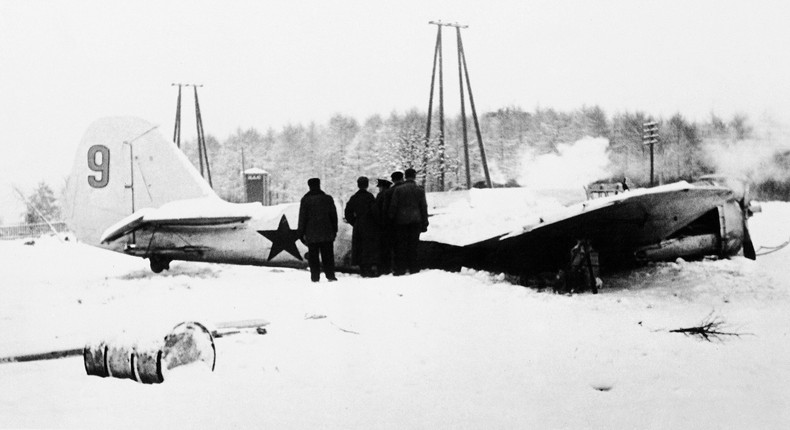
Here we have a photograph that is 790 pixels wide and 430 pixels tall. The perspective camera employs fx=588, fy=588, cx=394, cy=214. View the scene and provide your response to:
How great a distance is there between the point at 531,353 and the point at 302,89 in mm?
3018

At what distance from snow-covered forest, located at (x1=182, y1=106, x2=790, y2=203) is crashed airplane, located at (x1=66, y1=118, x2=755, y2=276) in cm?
39

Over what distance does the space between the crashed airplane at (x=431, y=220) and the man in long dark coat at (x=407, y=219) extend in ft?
0.76

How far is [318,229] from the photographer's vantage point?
20.6ft

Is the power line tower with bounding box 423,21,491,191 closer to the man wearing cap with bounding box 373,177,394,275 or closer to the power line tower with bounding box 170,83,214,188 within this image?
the man wearing cap with bounding box 373,177,394,275

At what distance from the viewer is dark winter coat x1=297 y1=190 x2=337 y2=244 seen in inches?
247

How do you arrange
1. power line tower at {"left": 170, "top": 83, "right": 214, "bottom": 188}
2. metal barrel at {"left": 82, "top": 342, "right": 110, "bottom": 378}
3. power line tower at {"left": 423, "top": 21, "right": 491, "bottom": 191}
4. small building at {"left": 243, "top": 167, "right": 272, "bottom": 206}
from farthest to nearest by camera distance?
small building at {"left": 243, "top": 167, "right": 272, "bottom": 206}
power line tower at {"left": 170, "top": 83, "right": 214, "bottom": 188}
power line tower at {"left": 423, "top": 21, "right": 491, "bottom": 191}
metal barrel at {"left": 82, "top": 342, "right": 110, "bottom": 378}

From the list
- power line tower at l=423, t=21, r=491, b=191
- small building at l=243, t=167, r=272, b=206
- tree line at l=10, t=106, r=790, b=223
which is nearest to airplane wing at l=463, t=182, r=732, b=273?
tree line at l=10, t=106, r=790, b=223

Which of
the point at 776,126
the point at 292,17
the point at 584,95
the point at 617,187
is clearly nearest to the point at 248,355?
the point at 292,17

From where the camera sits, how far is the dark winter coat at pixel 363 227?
646 cm

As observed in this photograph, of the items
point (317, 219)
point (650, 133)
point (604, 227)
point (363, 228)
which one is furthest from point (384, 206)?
point (650, 133)

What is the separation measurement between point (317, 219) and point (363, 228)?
535mm

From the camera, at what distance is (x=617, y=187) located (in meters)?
6.60

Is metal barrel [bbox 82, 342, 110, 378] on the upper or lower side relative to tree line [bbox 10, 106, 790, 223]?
lower

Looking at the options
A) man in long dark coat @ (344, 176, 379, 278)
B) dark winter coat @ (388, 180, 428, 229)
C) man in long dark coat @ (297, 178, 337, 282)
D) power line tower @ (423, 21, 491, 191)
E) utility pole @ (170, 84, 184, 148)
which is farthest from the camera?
man in long dark coat @ (344, 176, 379, 278)
